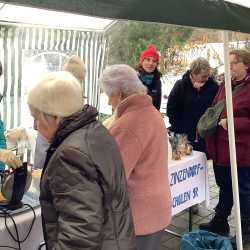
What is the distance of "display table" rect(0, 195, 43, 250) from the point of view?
151cm

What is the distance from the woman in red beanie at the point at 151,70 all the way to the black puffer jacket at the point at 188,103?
244 mm

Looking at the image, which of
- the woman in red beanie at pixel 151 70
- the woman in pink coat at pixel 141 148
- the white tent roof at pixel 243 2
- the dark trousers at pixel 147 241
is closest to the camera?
the woman in pink coat at pixel 141 148

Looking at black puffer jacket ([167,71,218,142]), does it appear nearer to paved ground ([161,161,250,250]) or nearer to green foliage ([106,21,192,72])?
paved ground ([161,161,250,250])

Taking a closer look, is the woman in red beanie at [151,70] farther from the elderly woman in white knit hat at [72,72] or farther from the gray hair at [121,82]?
the gray hair at [121,82]

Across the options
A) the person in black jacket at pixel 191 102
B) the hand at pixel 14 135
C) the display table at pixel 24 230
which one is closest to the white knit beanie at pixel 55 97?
the display table at pixel 24 230

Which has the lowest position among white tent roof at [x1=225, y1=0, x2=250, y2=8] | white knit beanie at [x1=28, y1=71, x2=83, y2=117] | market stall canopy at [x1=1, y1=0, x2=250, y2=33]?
white knit beanie at [x1=28, y1=71, x2=83, y2=117]

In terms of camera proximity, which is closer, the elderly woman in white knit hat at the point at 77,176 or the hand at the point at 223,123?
the elderly woman in white knit hat at the point at 77,176

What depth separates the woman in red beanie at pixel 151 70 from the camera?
11.0 feet

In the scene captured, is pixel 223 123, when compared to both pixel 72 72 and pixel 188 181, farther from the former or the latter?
pixel 72 72

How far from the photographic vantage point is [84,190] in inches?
41.6

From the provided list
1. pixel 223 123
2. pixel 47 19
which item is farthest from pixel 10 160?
pixel 47 19

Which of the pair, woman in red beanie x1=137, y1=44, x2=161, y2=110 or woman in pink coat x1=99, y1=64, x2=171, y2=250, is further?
woman in red beanie x1=137, y1=44, x2=161, y2=110

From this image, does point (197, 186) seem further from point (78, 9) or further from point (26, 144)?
point (78, 9)

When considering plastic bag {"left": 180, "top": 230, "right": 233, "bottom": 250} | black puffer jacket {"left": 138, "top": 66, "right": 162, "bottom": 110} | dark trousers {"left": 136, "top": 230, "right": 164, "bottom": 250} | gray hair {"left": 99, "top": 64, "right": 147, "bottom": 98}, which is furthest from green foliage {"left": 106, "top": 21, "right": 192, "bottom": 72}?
dark trousers {"left": 136, "top": 230, "right": 164, "bottom": 250}
